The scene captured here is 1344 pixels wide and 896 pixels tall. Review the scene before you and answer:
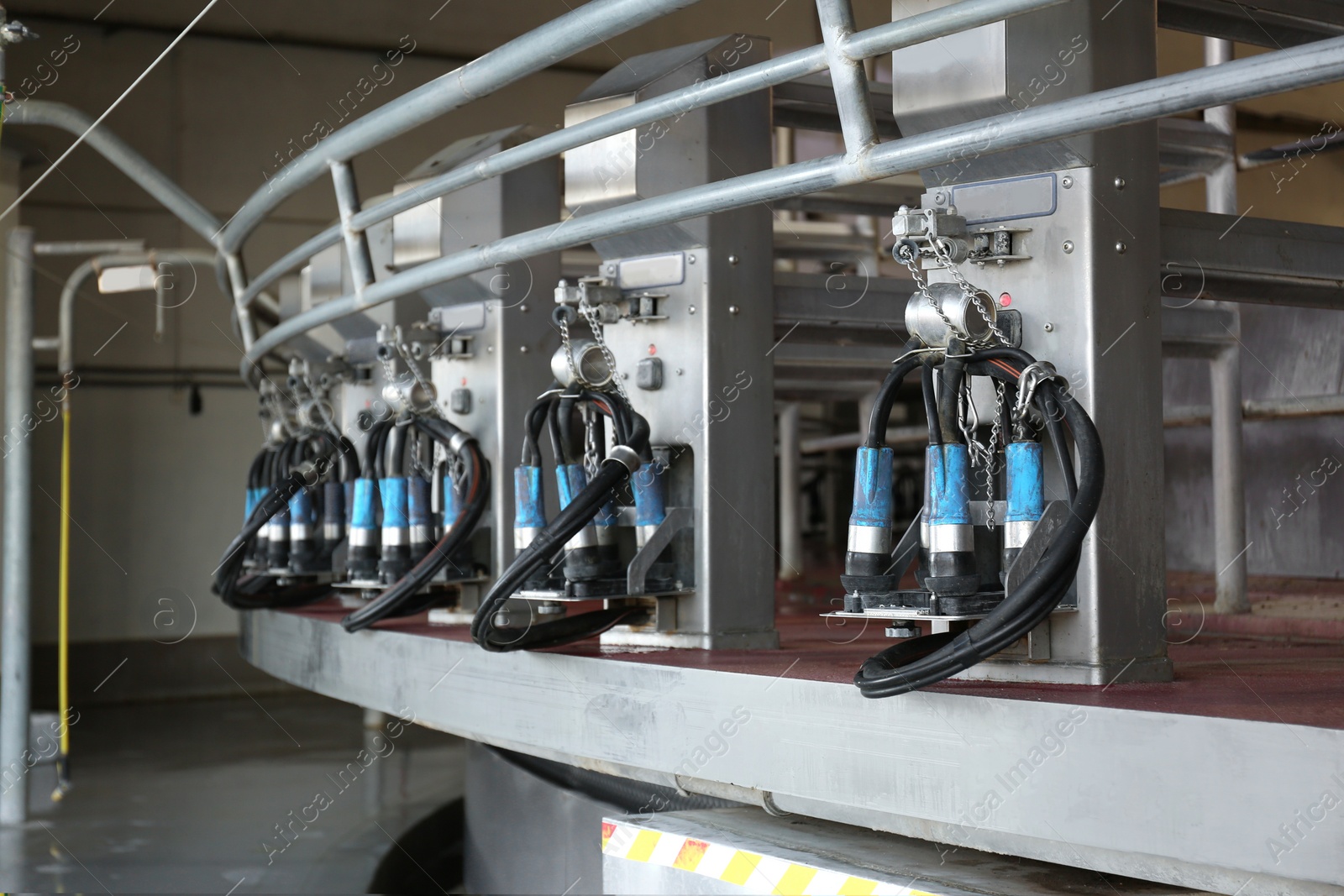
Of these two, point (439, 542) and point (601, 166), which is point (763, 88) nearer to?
point (601, 166)

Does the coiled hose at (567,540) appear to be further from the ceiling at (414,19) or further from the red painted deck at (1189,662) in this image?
the ceiling at (414,19)

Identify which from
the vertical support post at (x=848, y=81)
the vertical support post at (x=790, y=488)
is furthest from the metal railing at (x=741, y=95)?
the vertical support post at (x=790, y=488)

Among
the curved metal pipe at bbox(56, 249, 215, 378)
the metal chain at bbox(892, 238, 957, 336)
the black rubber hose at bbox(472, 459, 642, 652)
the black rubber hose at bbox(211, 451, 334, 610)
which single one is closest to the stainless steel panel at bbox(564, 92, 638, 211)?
the black rubber hose at bbox(472, 459, 642, 652)

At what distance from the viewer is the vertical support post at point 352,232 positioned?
9.48ft

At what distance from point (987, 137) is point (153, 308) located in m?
8.19

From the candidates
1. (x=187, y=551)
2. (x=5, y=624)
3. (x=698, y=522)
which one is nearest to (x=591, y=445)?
(x=698, y=522)

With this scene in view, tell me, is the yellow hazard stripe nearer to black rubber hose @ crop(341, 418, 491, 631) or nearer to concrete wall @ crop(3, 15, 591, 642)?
black rubber hose @ crop(341, 418, 491, 631)

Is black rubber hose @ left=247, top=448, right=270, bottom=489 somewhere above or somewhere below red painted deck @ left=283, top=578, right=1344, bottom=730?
above

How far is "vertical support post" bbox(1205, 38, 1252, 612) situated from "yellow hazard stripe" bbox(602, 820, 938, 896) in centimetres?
166

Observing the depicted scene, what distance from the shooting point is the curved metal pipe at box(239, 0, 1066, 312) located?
5.08 ft

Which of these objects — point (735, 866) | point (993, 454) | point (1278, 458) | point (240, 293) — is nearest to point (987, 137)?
point (993, 454)

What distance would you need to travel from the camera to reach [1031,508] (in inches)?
71.4

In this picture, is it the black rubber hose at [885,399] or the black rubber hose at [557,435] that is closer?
the black rubber hose at [885,399]

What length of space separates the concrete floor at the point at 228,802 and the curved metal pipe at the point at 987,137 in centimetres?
295
